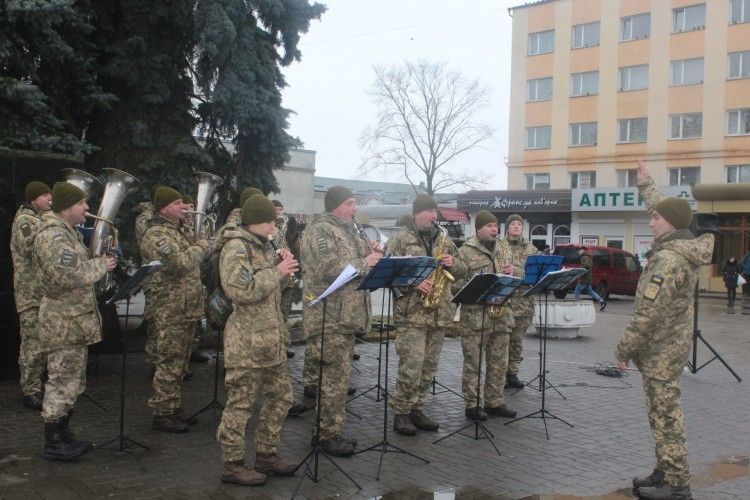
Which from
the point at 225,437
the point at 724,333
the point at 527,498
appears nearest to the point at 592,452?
the point at 527,498

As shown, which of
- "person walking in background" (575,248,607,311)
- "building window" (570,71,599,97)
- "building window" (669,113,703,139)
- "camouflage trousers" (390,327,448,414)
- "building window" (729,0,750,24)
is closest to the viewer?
"camouflage trousers" (390,327,448,414)

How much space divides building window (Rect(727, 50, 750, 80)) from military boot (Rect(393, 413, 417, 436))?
33680mm

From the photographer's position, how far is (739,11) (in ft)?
115

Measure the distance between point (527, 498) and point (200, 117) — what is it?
28.3ft

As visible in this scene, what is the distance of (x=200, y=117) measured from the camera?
12.3m

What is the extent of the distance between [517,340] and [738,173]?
2945cm

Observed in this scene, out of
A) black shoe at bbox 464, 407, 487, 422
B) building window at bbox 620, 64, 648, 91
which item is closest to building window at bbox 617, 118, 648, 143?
building window at bbox 620, 64, 648, 91

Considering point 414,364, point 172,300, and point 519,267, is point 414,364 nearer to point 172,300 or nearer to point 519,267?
point 172,300

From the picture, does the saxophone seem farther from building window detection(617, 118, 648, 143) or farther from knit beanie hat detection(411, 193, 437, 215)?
building window detection(617, 118, 648, 143)

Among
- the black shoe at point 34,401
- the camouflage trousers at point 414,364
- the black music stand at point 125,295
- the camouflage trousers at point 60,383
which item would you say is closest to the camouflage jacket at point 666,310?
the camouflage trousers at point 414,364

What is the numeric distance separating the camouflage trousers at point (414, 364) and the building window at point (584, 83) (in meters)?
35.0

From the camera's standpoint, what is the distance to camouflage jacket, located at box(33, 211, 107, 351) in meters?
6.16

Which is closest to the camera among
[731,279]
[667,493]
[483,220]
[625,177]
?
[667,493]

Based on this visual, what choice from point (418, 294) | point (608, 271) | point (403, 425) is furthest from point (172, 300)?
point (608, 271)
